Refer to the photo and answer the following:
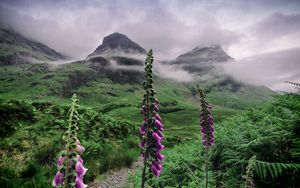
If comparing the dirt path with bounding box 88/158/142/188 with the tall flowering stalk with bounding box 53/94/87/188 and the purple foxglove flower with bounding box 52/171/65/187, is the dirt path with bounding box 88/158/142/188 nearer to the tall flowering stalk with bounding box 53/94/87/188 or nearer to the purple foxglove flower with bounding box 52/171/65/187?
the purple foxglove flower with bounding box 52/171/65/187

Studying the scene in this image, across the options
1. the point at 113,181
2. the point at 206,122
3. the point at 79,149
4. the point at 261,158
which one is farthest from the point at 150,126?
the point at 113,181

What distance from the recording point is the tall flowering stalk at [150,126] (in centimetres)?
417

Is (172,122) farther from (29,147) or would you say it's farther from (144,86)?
(144,86)

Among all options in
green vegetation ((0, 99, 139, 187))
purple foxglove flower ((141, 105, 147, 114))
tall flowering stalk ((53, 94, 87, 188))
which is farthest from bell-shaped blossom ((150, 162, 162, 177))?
green vegetation ((0, 99, 139, 187))

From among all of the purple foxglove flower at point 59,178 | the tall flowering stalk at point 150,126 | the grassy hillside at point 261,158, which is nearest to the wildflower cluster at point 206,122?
the grassy hillside at point 261,158

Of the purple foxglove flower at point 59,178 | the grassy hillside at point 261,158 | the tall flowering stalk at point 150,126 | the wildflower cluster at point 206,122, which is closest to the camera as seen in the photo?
the purple foxglove flower at point 59,178

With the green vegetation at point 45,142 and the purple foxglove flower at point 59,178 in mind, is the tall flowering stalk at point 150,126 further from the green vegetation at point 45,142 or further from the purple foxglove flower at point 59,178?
the green vegetation at point 45,142

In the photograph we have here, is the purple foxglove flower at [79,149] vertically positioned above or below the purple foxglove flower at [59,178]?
above

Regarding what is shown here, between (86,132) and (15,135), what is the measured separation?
4334mm

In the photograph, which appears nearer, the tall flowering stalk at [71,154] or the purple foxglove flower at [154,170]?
the tall flowering stalk at [71,154]

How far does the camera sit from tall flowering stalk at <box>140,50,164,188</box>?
4.17 m

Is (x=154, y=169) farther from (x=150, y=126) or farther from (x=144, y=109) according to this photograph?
(x=144, y=109)

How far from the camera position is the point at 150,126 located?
432cm

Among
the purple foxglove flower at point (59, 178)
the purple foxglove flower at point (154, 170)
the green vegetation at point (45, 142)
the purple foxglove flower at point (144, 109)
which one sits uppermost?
the purple foxglove flower at point (144, 109)
